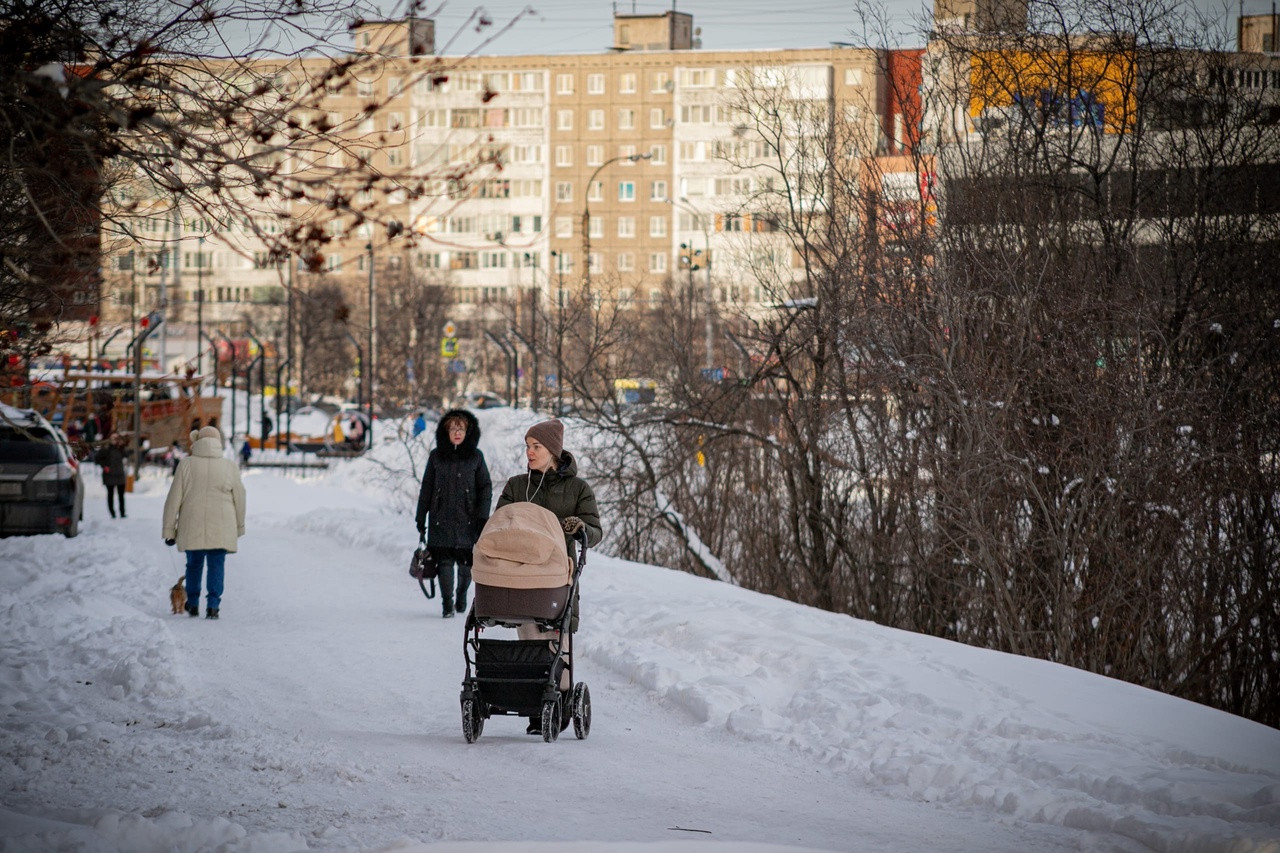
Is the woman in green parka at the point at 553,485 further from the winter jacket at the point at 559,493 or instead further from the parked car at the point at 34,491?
the parked car at the point at 34,491

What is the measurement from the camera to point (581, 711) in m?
8.48

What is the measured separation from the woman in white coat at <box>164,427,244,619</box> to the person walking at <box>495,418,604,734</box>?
6376 millimetres

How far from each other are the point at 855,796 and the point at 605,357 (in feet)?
66.7

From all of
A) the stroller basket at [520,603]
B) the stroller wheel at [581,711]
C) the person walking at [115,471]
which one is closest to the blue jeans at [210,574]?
the stroller wheel at [581,711]

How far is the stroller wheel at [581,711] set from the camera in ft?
27.7

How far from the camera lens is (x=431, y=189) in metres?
6.23

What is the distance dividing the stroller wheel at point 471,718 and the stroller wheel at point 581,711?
0.60m

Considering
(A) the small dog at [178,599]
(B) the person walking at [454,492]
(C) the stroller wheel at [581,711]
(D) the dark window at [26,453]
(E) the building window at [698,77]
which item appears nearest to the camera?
(C) the stroller wheel at [581,711]

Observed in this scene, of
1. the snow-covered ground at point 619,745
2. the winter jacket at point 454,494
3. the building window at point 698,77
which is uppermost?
the building window at point 698,77

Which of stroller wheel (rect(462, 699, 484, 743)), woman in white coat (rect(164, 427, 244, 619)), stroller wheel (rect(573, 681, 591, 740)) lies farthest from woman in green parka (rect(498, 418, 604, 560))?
woman in white coat (rect(164, 427, 244, 619))

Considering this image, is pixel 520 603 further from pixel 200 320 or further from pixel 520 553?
pixel 200 320

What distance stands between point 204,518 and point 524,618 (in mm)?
7026

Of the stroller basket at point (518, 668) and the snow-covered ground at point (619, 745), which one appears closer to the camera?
the snow-covered ground at point (619, 745)

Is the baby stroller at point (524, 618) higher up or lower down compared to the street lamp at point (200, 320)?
lower down
